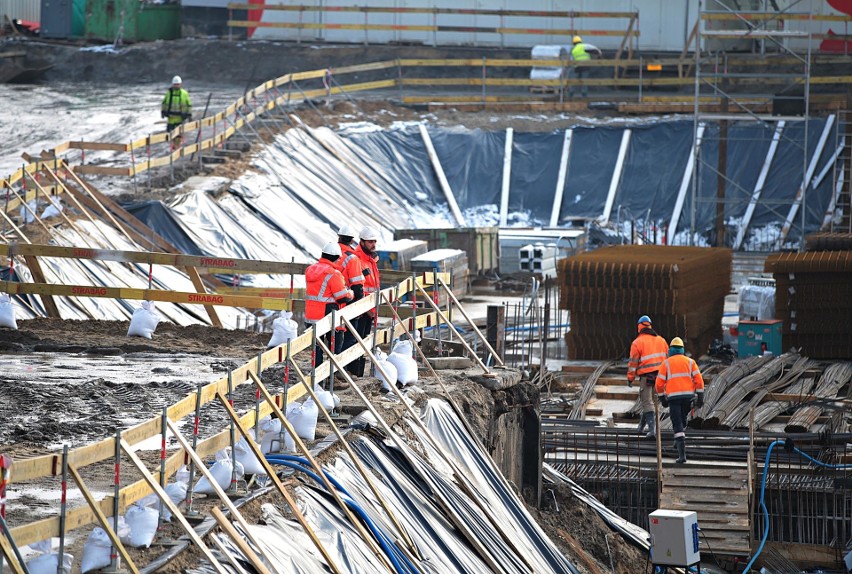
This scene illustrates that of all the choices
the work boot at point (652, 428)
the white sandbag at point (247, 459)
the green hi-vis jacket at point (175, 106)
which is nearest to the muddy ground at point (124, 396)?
the white sandbag at point (247, 459)

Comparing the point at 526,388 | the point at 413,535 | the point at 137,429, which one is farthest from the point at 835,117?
the point at 137,429

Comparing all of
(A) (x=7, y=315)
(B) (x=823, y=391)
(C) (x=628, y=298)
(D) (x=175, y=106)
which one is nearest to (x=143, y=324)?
(A) (x=7, y=315)

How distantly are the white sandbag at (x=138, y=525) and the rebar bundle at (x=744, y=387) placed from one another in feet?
40.5

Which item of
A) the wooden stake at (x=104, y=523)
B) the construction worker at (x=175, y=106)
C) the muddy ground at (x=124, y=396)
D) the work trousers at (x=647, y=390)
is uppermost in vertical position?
the construction worker at (x=175, y=106)

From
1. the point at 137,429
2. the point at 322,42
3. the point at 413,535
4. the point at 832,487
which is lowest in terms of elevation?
the point at 832,487

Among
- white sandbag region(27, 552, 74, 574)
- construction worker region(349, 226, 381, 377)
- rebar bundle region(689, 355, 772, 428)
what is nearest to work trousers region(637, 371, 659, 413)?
rebar bundle region(689, 355, 772, 428)

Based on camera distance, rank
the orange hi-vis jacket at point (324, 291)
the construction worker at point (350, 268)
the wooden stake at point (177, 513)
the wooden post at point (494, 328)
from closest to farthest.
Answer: the wooden stake at point (177, 513) → the orange hi-vis jacket at point (324, 291) → the construction worker at point (350, 268) → the wooden post at point (494, 328)

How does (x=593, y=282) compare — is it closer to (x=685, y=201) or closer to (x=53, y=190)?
(x=53, y=190)

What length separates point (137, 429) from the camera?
30.3 feet

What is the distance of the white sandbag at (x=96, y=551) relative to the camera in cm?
877

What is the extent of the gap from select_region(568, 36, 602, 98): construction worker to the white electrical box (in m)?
29.1

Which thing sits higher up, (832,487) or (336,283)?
(336,283)

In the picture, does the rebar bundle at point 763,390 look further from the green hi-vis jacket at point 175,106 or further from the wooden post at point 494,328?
the green hi-vis jacket at point 175,106

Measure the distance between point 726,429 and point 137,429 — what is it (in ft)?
41.1
